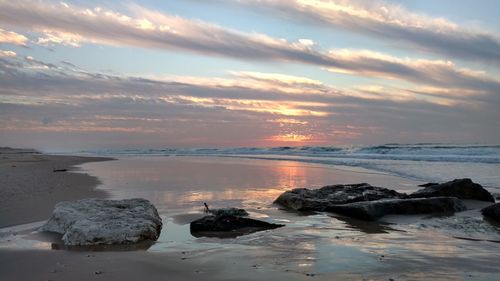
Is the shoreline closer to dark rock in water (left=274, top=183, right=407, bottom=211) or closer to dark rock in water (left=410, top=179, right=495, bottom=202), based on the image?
dark rock in water (left=274, top=183, right=407, bottom=211)

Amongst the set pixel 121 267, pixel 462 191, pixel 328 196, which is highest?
pixel 462 191

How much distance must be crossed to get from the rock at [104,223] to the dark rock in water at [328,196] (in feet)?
10.1

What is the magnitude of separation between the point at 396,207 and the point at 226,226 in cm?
331

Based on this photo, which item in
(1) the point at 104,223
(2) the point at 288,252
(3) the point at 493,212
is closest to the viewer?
(2) the point at 288,252

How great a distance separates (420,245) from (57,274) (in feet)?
13.7

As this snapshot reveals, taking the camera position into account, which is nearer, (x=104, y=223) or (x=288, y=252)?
(x=288, y=252)

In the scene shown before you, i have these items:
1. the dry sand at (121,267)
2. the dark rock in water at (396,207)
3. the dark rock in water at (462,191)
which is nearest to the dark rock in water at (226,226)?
the dry sand at (121,267)

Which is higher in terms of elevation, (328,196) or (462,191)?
(462,191)

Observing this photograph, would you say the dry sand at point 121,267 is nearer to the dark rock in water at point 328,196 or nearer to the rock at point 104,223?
the rock at point 104,223

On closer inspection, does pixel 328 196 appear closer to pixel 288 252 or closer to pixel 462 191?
pixel 462 191

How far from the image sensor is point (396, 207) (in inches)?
315

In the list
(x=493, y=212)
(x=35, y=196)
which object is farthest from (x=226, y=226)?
(x=35, y=196)

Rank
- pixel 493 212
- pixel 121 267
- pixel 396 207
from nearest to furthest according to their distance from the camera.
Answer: pixel 121 267
pixel 493 212
pixel 396 207

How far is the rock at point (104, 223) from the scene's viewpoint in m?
5.75
